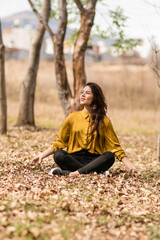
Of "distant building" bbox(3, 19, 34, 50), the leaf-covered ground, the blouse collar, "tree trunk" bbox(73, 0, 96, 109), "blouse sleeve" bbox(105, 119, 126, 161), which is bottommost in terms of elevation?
the leaf-covered ground

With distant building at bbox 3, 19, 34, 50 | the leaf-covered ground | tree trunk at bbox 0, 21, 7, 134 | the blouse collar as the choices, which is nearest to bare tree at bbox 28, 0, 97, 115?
tree trunk at bbox 0, 21, 7, 134

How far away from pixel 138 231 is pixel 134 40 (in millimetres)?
10374

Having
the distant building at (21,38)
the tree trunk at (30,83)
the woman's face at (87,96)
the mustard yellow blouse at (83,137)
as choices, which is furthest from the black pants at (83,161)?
the distant building at (21,38)

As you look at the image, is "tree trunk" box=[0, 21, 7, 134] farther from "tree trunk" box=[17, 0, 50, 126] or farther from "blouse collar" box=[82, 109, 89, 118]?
"blouse collar" box=[82, 109, 89, 118]

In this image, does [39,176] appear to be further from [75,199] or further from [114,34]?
[114,34]

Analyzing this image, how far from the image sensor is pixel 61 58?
38.4 ft

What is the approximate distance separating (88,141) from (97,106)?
57 cm

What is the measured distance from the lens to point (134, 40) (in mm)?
13242

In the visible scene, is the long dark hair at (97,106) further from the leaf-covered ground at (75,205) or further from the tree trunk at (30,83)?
the tree trunk at (30,83)

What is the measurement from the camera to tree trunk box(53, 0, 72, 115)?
1145 cm

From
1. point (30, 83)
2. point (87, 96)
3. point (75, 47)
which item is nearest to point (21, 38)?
point (30, 83)

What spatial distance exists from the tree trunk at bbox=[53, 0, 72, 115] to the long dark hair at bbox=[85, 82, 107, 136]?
5972 mm

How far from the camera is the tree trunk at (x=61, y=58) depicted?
11.5m

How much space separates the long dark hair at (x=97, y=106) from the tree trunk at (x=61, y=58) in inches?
235
